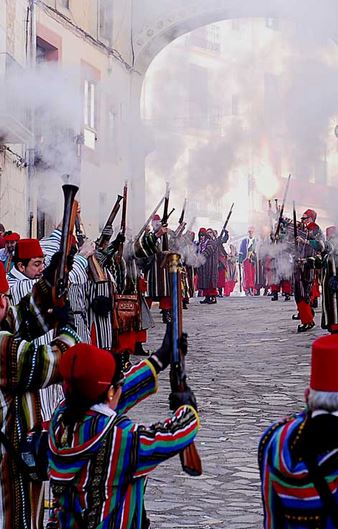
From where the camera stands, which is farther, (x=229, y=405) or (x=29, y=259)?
(x=229, y=405)

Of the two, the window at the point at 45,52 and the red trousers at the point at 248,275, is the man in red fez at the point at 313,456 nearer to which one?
the window at the point at 45,52

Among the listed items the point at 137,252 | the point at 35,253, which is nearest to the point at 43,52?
the point at 137,252

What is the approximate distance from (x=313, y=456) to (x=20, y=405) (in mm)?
1295

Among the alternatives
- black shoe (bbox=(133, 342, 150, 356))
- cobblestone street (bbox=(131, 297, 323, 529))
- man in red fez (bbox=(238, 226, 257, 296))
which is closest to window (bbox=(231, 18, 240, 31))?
man in red fez (bbox=(238, 226, 257, 296))

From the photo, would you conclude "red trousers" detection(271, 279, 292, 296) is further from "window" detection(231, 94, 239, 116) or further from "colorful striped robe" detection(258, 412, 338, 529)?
"colorful striped robe" detection(258, 412, 338, 529)

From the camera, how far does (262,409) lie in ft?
26.1

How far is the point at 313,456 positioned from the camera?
268 cm

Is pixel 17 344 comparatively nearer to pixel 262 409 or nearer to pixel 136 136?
pixel 262 409

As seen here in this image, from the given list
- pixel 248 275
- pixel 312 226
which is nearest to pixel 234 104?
pixel 312 226

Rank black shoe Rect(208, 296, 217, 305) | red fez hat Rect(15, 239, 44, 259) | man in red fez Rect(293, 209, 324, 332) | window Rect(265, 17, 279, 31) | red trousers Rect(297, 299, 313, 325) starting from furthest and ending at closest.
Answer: black shoe Rect(208, 296, 217, 305), window Rect(265, 17, 279, 31), red trousers Rect(297, 299, 313, 325), man in red fez Rect(293, 209, 324, 332), red fez hat Rect(15, 239, 44, 259)

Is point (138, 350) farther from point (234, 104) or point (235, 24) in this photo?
point (235, 24)

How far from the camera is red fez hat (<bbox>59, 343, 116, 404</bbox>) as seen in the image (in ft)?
9.99

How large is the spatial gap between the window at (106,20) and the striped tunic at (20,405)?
53.9 feet

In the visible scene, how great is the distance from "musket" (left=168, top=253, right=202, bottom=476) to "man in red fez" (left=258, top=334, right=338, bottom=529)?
0.39 meters
